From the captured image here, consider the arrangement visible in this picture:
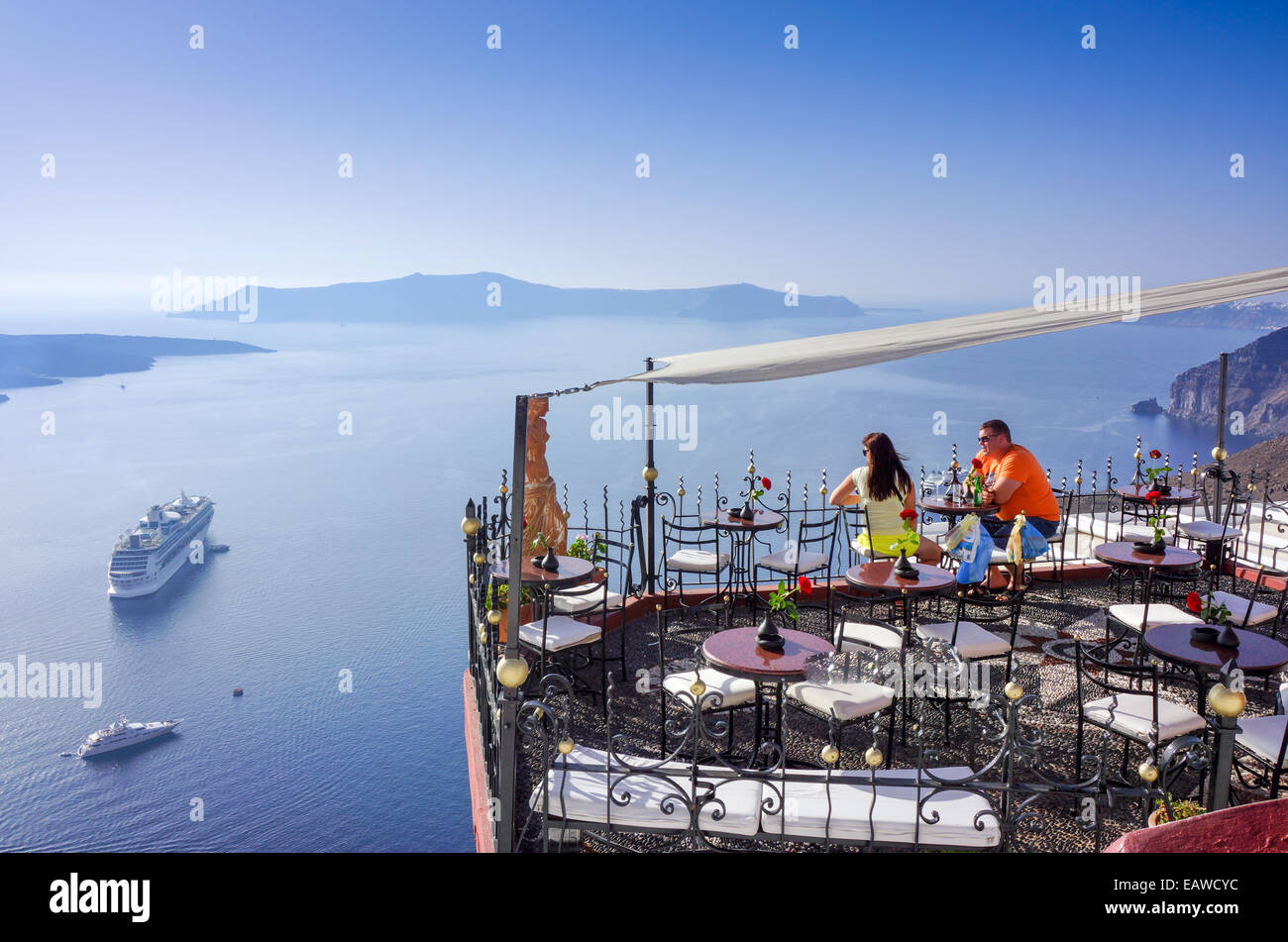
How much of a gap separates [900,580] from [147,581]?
10683 cm

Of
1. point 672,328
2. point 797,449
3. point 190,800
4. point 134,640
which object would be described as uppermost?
point 672,328

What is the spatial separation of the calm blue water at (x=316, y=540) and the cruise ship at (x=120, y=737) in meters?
1.32

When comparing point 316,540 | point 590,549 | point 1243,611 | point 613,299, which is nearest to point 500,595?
point 590,549

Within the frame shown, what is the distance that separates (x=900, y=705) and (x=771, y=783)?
7.70 feet

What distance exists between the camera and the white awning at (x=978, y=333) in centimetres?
405

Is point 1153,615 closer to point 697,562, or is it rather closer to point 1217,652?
point 1217,652

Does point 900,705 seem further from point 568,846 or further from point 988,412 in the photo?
point 988,412

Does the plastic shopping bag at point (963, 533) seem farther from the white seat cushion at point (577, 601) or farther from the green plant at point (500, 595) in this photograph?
the green plant at point (500, 595)

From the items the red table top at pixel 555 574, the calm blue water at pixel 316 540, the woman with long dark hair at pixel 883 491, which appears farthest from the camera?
the calm blue water at pixel 316 540

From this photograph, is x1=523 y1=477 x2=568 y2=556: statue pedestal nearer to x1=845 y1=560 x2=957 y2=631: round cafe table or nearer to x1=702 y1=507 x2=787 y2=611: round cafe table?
x1=702 y1=507 x2=787 y2=611: round cafe table

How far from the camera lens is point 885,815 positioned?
11.1 ft

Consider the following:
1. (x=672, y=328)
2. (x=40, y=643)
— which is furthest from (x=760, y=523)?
(x=672, y=328)

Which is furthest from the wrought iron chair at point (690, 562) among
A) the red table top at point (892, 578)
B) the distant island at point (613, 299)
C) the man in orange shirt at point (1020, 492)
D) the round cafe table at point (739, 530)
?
the distant island at point (613, 299)

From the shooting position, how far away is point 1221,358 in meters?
7.47
